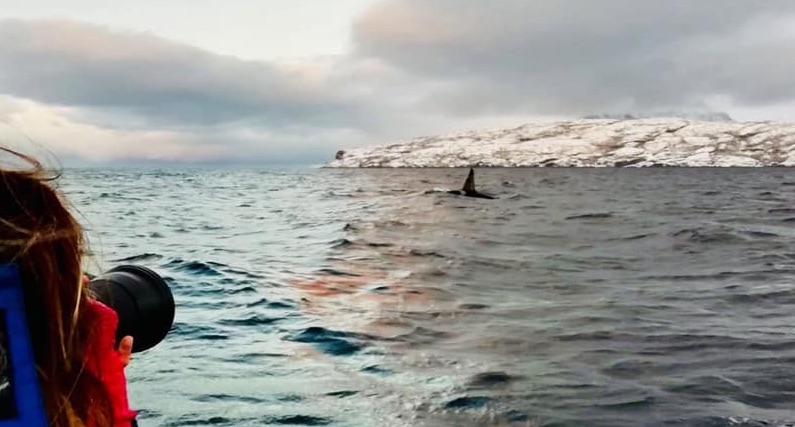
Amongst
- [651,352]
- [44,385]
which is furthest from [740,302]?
[44,385]

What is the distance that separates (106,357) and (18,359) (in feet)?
0.75

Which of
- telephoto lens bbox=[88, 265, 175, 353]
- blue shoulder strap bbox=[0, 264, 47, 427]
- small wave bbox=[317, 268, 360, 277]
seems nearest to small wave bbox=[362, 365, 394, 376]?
telephoto lens bbox=[88, 265, 175, 353]

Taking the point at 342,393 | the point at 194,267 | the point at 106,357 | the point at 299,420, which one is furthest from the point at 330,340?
the point at 106,357

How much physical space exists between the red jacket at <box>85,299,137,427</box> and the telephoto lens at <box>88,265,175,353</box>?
0.26 meters

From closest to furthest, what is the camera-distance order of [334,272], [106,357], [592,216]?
[106,357] < [334,272] < [592,216]

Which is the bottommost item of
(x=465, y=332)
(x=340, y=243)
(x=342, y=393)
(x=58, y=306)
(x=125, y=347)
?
(x=340, y=243)

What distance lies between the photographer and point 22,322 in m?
1.44

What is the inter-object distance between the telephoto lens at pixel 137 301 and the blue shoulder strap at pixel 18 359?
453 millimetres

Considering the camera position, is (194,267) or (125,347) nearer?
(125,347)

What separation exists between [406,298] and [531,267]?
5475 mm

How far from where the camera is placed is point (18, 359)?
1.43 m

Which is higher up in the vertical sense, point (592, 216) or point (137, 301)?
point (137, 301)

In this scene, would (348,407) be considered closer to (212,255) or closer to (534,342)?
(534,342)

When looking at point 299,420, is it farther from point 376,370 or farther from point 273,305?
point 273,305
